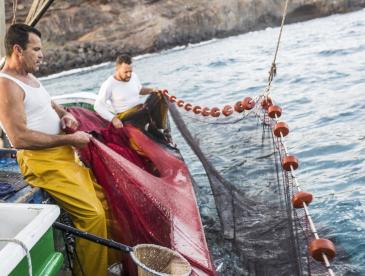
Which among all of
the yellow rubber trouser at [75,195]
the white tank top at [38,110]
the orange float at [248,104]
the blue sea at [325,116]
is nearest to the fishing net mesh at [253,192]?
the orange float at [248,104]

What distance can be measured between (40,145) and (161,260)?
1292 mm

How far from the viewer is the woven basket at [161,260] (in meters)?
3.14

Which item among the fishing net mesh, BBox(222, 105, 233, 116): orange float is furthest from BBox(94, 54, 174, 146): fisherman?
BBox(222, 105, 233, 116): orange float

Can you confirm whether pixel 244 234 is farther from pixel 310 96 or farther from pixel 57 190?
pixel 310 96

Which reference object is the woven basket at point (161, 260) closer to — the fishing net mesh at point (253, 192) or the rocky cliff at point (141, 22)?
the fishing net mesh at point (253, 192)

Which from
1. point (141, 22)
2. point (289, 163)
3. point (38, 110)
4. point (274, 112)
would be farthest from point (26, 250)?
point (141, 22)

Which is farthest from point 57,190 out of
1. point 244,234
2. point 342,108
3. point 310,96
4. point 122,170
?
point 310,96

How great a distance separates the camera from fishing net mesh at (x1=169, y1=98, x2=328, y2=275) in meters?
3.78

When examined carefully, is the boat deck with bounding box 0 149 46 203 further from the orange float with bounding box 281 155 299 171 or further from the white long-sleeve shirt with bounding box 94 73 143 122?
the white long-sleeve shirt with bounding box 94 73 143 122

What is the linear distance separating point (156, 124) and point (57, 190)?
2.85 meters

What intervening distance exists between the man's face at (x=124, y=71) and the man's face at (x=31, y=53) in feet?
9.63

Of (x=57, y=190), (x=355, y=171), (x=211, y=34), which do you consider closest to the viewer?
(x=57, y=190)

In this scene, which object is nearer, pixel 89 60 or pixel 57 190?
pixel 57 190

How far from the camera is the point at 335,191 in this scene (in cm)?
623
